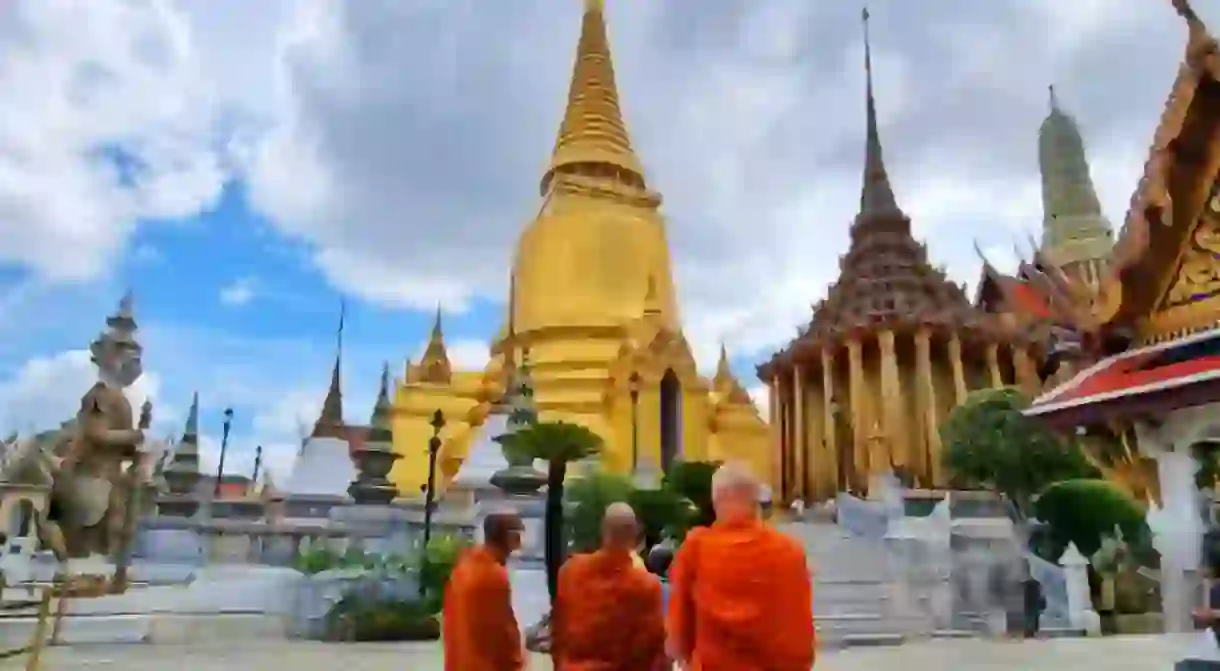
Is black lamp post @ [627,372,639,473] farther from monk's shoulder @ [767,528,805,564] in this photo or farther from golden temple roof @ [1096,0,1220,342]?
monk's shoulder @ [767,528,805,564]

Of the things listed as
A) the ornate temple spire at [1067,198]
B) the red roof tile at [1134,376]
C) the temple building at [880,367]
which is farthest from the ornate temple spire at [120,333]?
the ornate temple spire at [1067,198]

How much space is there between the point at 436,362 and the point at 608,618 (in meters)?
22.5

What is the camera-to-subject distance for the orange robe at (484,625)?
2.88m

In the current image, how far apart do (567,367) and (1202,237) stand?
46.3 feet

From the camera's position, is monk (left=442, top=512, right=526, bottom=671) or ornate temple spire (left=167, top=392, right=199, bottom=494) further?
ornate temple spire (left=167, top=392, right=199, bottom=494)

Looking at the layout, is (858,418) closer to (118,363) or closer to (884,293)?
(884,293)

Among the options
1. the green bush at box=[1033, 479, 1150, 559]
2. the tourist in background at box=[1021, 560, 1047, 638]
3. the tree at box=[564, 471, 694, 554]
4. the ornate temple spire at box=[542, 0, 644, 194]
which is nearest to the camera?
the tourist in background at box=[1021, 560, 1047, 638]

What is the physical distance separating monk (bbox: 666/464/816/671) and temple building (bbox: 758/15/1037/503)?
15.8 meters

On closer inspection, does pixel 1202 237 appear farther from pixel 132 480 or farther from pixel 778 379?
pixel 778 379

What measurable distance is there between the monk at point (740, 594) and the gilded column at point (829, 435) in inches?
665

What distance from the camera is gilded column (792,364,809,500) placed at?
20.2 meters

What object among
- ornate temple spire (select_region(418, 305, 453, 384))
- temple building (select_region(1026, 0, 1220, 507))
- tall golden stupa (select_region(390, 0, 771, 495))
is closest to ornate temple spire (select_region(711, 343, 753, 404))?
tall golden stupa (select_region(390, 0, 771, 495))

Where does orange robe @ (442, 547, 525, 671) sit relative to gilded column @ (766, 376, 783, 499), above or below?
below

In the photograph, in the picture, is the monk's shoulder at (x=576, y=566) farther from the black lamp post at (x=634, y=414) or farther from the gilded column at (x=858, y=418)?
the gilded column at (x=858, y=418)
